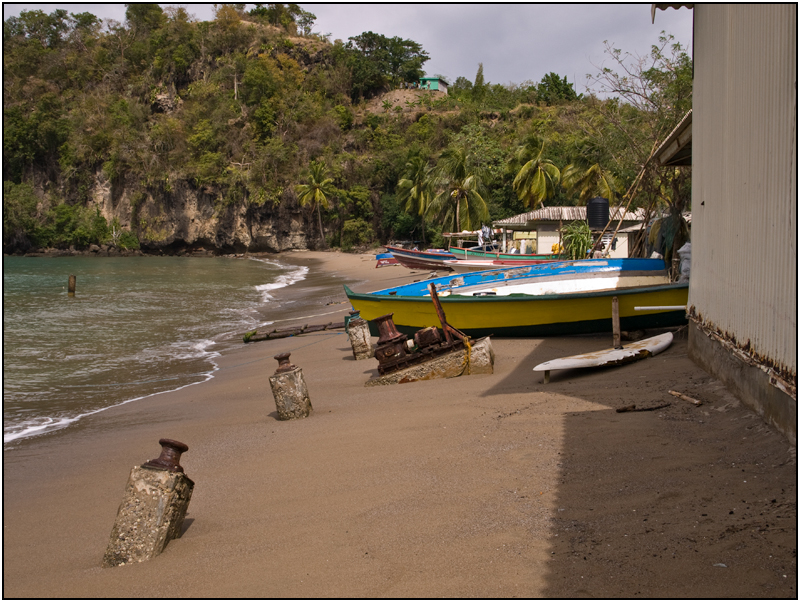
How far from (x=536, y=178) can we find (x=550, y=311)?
30116 millimetres

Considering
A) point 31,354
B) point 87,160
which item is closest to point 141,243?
point 87,160

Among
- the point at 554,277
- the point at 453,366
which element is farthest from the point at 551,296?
the point at 453,366

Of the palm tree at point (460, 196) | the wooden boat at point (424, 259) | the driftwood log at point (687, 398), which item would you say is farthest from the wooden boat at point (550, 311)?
the palm tree at point (460, 196)

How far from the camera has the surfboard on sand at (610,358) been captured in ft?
25.2

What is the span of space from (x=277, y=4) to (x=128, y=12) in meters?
21.9

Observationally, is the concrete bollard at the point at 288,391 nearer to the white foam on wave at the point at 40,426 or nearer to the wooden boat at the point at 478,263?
the white foam on wave at the point at 40,426

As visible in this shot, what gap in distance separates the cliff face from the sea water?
3586 centimetres

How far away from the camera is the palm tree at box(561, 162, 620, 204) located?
35.6 m

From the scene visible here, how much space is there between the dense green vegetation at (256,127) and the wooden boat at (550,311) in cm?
3040

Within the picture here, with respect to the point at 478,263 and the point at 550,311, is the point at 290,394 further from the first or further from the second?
the point at 478,263

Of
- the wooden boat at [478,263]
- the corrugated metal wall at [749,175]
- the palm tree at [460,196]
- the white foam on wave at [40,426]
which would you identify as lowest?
the white foam on wave at [40,426]

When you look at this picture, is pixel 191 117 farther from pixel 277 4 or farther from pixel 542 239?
pixel 542 239

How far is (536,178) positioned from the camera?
39281 millimetres

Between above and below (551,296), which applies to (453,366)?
below
